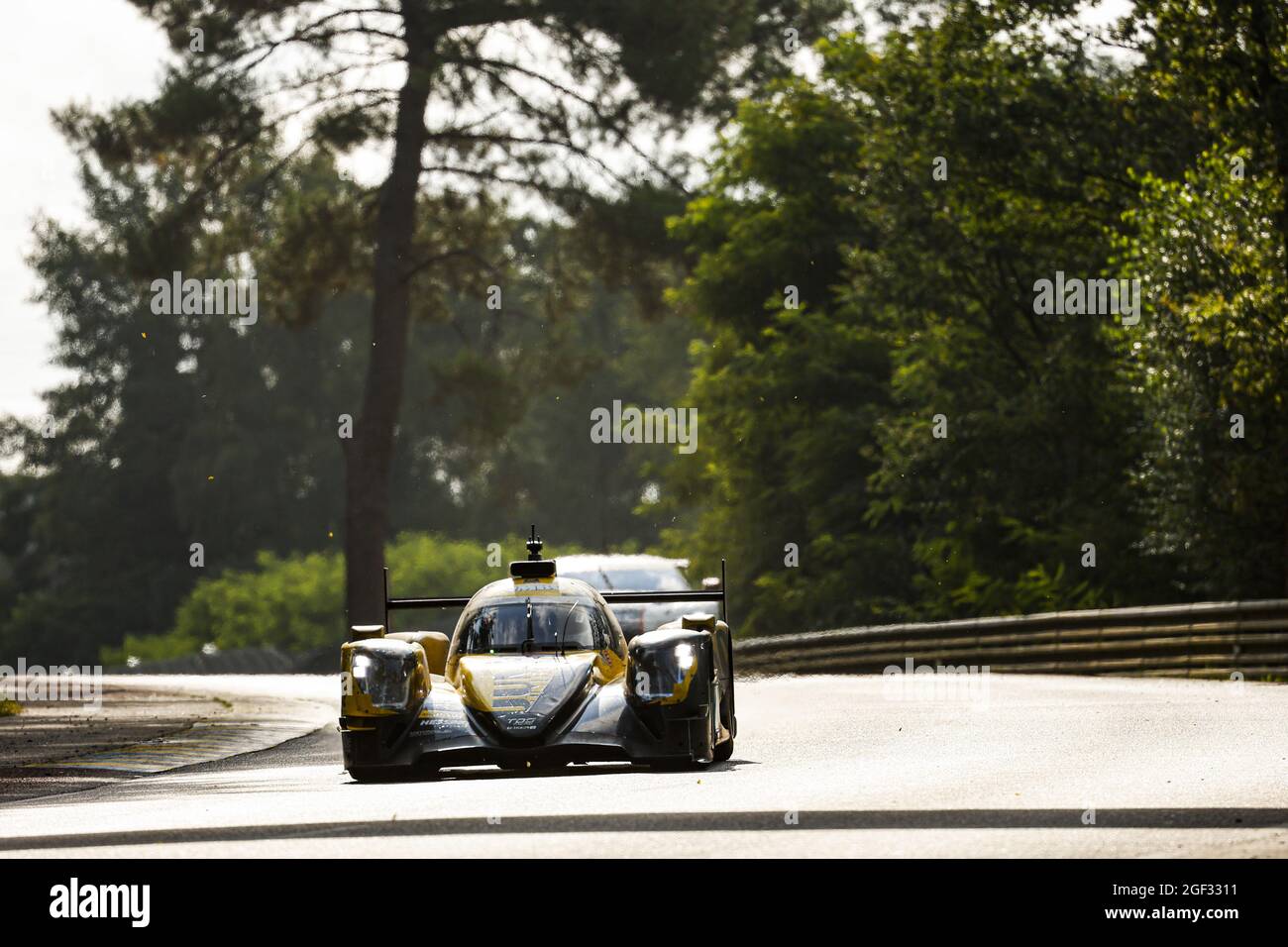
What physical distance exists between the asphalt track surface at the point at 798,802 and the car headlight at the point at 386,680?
0.52 m

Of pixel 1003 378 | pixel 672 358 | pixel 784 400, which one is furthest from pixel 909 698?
pixel 672 358

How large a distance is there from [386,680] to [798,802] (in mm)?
3173

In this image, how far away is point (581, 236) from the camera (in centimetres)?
4769

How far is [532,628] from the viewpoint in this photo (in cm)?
1403

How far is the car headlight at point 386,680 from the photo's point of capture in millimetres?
13133

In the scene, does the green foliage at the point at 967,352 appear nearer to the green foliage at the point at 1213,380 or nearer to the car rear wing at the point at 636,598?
the green foliage at the point at 1213,380

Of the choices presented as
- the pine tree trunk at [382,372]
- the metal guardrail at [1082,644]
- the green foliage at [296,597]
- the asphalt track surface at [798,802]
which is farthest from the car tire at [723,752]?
the green foliage at [296,597]

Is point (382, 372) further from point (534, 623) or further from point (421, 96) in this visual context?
point (534, 623)

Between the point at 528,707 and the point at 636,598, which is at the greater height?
the point at 636,598

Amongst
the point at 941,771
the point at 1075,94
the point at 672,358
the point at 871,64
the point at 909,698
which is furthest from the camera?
the point at 672,358

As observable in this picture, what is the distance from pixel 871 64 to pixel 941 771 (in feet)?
97.3

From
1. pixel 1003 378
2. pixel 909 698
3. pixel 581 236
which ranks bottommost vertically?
pixel 909 698

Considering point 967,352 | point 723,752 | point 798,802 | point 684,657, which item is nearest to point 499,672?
point 684,657
